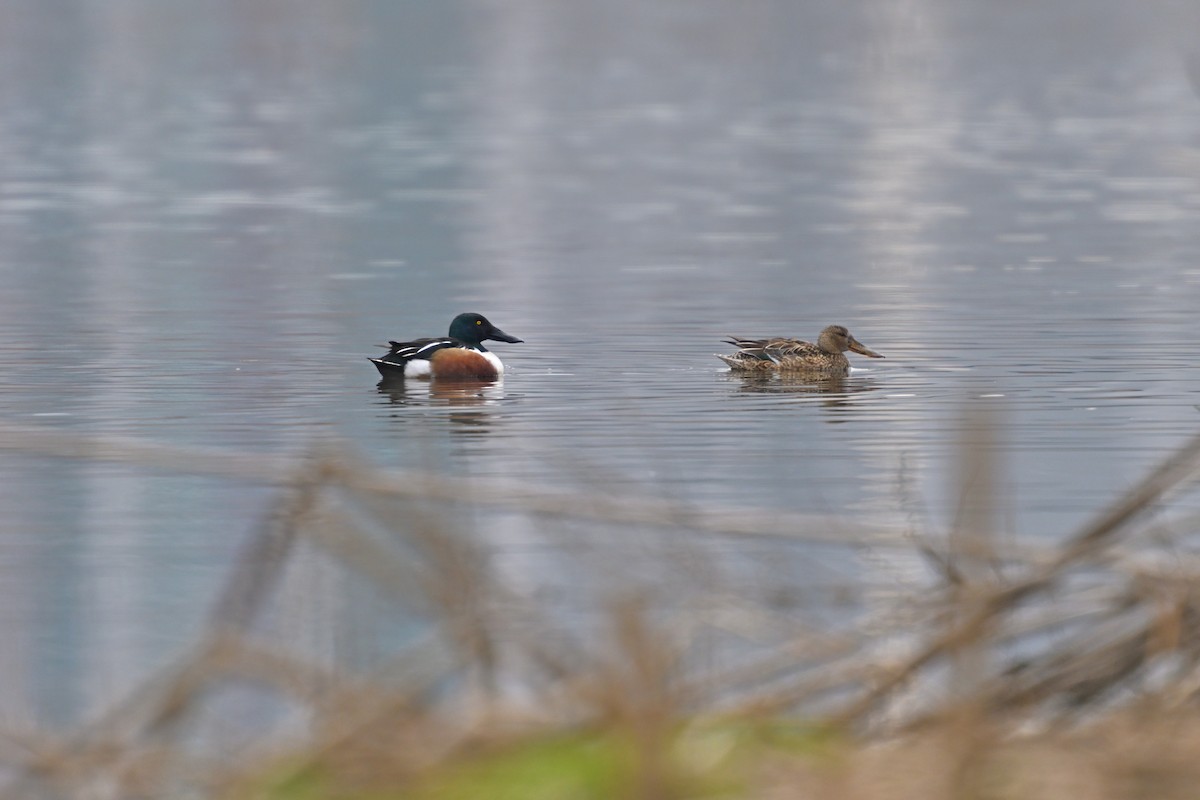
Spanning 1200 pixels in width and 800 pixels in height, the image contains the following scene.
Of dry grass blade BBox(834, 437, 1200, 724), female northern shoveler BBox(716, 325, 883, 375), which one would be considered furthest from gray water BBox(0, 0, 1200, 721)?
dry grass blade BBox(834, 437, 1200, 724)

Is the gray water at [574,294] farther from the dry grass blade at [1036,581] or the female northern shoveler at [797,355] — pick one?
the dry grass blade at [1036,581]

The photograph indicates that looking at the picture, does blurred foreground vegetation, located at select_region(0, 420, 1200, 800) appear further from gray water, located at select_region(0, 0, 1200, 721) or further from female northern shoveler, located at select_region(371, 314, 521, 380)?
female northern shoveler, located at select_region(371, 314, 521, 380)

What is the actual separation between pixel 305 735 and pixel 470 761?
2.17 feet

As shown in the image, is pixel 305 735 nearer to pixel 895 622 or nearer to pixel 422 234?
pixel 895 622

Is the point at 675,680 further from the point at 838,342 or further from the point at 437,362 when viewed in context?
the point at 838,342

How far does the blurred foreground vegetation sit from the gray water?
329 mm

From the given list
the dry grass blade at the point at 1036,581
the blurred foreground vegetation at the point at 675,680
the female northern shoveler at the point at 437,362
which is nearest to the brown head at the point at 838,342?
the female northern shoveler at the point at 437,362

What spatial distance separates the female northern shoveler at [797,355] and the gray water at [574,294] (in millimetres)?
302

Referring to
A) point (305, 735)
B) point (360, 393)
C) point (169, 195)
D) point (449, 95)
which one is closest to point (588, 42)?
point (449, 95)

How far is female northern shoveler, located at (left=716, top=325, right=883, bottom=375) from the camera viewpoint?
18.7m

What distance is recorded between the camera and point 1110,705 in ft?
17.7

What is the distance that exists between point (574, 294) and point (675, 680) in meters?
20.4

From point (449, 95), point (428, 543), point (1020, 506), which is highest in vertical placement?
point (449, 95)

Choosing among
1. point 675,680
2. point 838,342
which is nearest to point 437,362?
point 838,342
